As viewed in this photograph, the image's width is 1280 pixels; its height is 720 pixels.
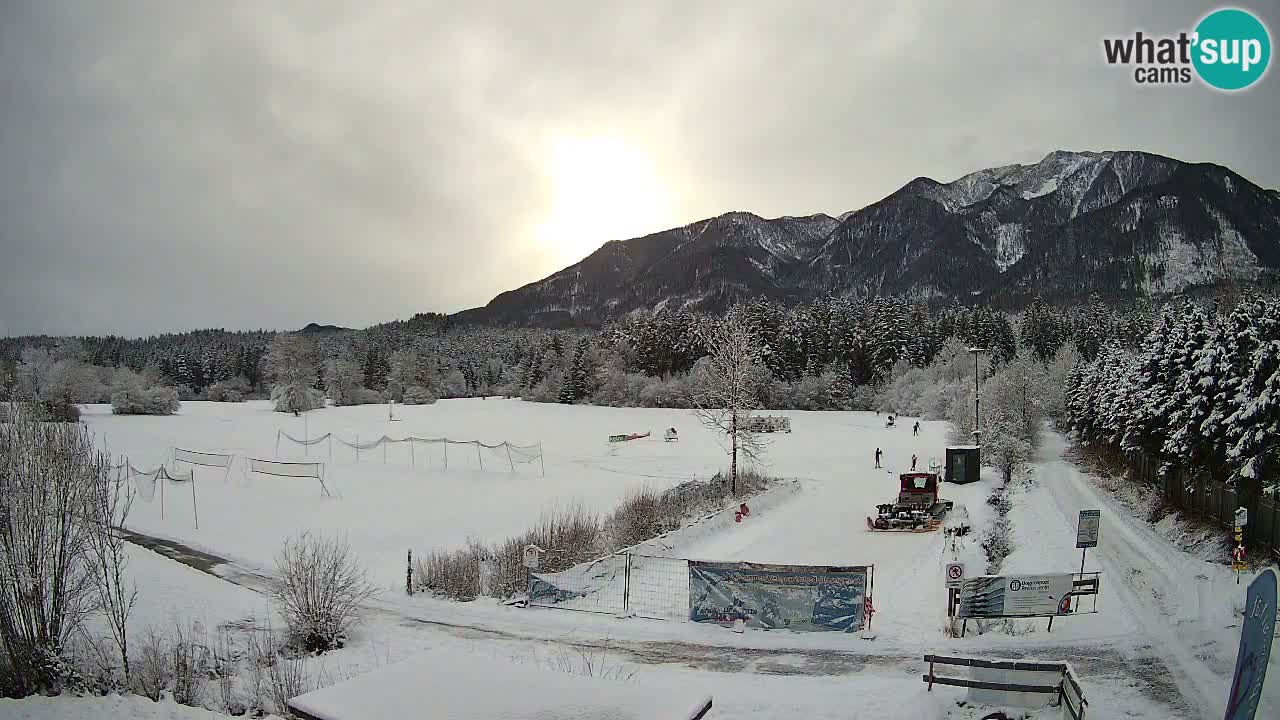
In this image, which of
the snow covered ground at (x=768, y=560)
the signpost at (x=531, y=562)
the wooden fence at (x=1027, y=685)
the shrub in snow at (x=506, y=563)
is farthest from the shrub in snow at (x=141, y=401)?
the wooden fence at (x=1027, y=685)

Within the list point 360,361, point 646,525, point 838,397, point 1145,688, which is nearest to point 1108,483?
point 646,525

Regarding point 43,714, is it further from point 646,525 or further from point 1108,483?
point 1108,483

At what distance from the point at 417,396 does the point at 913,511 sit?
90.8 metres

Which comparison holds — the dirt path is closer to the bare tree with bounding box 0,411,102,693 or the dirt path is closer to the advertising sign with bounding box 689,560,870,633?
the advertising sign with bounding box 689,560,870,633

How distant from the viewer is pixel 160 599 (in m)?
17.0

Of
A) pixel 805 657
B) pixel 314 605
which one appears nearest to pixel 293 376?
pixel 314 605

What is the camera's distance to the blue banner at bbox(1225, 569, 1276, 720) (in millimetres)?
5215

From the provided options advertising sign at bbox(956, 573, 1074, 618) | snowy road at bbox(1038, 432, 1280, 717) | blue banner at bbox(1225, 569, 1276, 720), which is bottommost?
snowy road at bbox(1038, 432, 1280, 717)

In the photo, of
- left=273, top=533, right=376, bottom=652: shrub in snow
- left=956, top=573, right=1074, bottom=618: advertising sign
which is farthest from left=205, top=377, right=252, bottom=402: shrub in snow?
left=956, top=573, right=1074, bottom=618: advertising sign

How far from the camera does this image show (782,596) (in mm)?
14430

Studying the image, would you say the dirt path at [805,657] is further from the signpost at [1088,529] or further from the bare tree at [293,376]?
the bare tree at [293,376]

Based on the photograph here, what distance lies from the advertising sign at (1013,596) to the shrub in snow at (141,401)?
82.6 meters

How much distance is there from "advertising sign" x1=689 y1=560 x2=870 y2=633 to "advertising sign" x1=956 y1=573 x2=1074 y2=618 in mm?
2037

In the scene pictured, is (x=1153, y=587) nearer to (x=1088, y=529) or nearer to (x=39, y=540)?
(x=1088, y=529)
